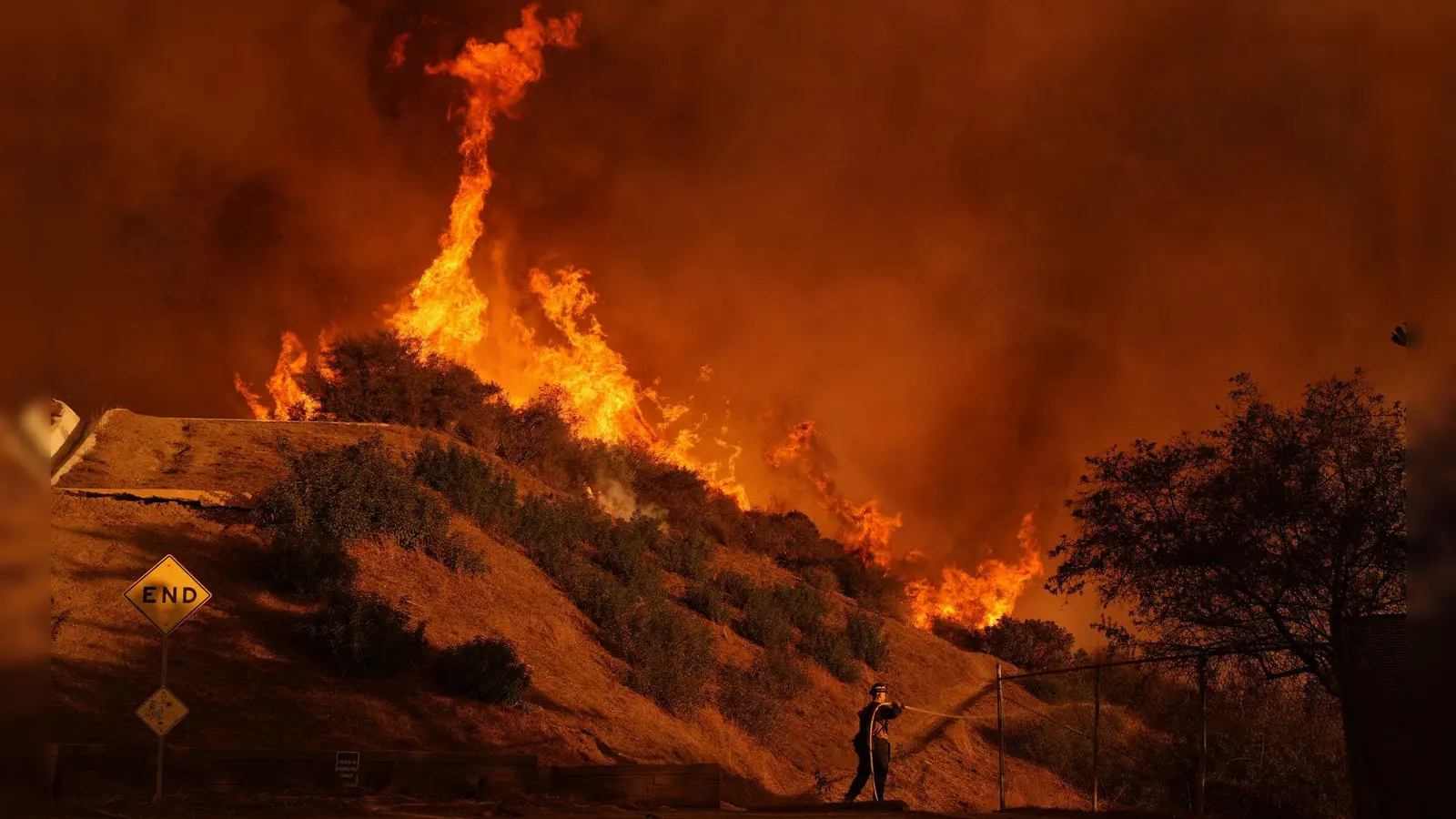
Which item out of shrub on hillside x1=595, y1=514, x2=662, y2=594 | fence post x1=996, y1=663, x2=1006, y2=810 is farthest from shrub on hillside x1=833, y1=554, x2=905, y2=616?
fence post x1=996, y1=663, x2=1006, y2=810

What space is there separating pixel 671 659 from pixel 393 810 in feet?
41.3

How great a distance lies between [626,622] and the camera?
86.5ft

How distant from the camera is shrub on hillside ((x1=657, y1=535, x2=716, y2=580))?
109 feet

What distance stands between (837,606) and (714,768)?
73.0 ft

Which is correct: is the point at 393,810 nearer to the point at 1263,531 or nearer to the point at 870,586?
the point at 1263,531

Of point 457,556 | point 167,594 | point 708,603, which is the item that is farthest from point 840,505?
point 167,594

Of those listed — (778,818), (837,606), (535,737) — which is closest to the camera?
(778,818)

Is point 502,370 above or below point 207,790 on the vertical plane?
above

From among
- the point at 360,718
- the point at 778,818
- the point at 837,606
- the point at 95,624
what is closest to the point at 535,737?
the point at 360,718

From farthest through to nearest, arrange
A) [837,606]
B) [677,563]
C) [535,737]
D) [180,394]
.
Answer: [180,394] < [837,606] < [677,563] < [535,737]

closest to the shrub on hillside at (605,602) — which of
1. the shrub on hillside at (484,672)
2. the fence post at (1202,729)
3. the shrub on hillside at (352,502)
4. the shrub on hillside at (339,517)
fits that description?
the shrub on hillside at (339,517)

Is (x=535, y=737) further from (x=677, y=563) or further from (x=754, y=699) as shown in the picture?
(x=677, y=563)

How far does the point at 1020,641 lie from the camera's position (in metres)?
43.3

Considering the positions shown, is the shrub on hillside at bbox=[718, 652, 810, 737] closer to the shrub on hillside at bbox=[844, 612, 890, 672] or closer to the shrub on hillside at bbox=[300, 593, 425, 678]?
the shrub on hillside at bbox=[844, 612, 890, 672]
